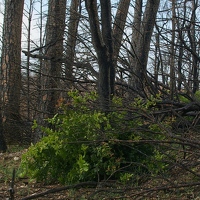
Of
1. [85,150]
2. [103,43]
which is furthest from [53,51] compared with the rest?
[85,150]

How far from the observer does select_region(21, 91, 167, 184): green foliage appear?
5.18 meters

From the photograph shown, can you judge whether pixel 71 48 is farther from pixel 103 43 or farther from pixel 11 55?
pixel 103 43

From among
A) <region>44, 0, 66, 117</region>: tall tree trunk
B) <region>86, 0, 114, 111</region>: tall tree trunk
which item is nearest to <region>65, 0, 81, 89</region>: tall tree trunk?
<region>44, 0, 66, 117</region>: tall tree trunk

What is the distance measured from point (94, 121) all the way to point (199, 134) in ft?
4.24

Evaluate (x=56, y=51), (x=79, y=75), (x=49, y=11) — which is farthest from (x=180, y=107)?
(x=49, y=11)

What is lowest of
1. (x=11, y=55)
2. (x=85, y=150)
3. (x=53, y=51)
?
(x=85, y=150)

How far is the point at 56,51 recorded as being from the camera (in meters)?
10.1

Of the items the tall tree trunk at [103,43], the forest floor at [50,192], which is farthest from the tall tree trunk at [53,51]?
the tall tree trunk at [103,43]

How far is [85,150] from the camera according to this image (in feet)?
17.4

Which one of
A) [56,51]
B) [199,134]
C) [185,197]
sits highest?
[56,51]

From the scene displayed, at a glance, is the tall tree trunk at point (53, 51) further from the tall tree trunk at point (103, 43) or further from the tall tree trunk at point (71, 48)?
the tall tree trunk at point (103, 43)

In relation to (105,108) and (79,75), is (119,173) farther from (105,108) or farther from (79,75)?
(79,75)

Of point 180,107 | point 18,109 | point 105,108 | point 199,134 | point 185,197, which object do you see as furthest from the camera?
point 18,109

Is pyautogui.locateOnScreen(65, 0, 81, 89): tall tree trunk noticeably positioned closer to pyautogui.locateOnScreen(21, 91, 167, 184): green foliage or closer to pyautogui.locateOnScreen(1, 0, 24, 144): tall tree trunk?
pyautogui.locateOnScreen(1, 0, 24, 144): tall tree trunk
